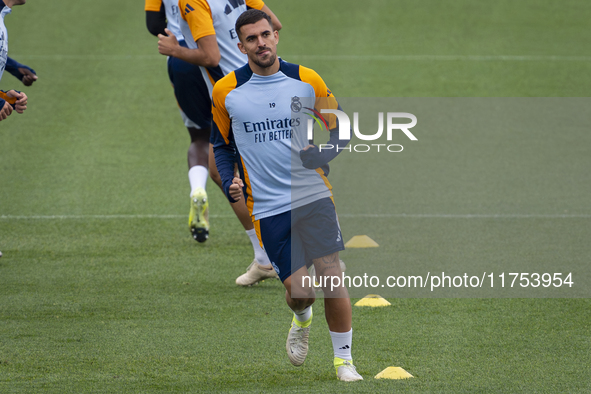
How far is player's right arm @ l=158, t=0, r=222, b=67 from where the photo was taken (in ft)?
19.5

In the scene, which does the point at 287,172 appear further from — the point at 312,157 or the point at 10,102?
the point at 10,102

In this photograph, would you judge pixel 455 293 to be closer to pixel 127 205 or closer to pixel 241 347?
pixel 241 347

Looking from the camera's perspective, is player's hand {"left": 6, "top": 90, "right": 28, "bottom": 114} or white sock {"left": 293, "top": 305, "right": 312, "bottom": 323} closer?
white sock {"left": 293, "top": 305, "right": 312, "bottom": 323}

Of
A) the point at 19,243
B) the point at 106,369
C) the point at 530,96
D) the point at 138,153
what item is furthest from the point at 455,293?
the point at 530,96

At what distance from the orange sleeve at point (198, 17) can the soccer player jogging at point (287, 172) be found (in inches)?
64.3

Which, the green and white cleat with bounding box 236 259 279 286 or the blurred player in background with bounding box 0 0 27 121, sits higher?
the blurred player in background with bounding box 0 0 27 121

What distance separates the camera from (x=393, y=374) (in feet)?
13.8

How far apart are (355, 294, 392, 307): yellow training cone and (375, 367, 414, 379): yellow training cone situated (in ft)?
4.23

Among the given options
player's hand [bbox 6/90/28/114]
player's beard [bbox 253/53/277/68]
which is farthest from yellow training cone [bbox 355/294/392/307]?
player's hand [bbox 6/90/28/114]

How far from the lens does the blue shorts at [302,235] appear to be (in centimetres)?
423

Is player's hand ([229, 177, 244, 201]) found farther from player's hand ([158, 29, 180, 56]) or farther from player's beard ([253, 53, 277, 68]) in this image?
player's hand ([158, 29, 180, 56])

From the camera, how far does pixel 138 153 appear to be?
1038 cm

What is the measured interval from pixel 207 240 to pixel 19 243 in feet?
5.24

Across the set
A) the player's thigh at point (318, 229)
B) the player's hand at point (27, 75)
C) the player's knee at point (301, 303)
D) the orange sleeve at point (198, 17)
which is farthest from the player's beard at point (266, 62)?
the player's hand at point (27, 75)
